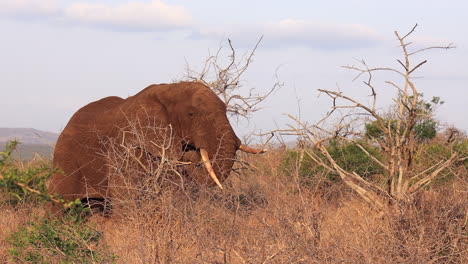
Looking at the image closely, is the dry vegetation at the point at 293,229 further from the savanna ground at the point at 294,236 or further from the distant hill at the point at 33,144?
the distant hill at the point at 33,144

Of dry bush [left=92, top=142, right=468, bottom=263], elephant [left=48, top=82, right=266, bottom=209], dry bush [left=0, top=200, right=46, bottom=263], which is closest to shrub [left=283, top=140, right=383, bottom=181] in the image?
elephant [left=48, top=82, right=266, bottom=209]

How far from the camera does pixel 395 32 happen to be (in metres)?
7.84

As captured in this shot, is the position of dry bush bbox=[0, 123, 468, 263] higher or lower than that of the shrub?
higher

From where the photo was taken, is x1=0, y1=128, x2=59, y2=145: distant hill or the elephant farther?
x1=0, y1=128, x2=59, y2=145: distant hill

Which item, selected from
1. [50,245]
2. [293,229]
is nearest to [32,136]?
[50,245]

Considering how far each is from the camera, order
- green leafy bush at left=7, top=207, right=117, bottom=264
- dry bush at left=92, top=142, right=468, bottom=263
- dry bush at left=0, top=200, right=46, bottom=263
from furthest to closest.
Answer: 1. dry bush at left=0, top=200, right=46, bottom=263
2. green leafy bush at left=7, top=207, right=117, bottom=264
3. dry bush at left=92, top=142, right=468, bottom=263

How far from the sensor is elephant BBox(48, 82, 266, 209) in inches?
411

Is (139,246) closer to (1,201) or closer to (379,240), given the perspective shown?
(379,240)

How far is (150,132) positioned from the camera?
10312 millimetres

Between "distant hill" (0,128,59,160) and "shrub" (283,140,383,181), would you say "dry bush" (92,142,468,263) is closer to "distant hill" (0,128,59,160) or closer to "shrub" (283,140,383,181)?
"distant hill" (0,128,59,160)

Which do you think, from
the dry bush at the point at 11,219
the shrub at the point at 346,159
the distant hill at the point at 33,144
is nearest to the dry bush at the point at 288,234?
the dry bush at the point at 11,219

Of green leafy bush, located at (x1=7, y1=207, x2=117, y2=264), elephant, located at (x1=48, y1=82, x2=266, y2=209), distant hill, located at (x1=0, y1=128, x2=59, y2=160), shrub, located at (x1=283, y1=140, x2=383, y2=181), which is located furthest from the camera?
shrub, located at (x1=283, y1=140, x2=383, y2=181)

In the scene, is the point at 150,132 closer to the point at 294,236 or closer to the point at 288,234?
the point at 288,234

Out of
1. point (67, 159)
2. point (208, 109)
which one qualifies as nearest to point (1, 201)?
point (67, 159)
